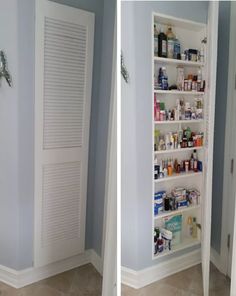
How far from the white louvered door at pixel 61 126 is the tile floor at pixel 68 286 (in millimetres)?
120

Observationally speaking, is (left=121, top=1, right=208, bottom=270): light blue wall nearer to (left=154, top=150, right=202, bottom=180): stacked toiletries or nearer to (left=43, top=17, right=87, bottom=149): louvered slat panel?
(left=154, top=150, right=202, bottom=180): stacked toiletries

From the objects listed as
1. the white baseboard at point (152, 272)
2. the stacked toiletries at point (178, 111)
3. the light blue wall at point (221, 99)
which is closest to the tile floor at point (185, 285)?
the white baseboard at point (152, 272)

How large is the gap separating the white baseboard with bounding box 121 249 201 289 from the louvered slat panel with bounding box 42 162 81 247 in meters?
0.75

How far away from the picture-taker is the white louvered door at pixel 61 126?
1372 millimetres

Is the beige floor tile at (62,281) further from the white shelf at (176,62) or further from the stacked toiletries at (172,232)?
the white shelf at (176,62)

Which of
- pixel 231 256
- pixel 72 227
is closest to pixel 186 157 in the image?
pixel 231 256

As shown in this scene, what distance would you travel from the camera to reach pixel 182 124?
84 cm

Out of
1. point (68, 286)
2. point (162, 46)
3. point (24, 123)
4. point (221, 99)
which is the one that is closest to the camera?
point (162, 46)

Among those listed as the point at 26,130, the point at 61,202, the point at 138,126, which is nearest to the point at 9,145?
the point at 26,130

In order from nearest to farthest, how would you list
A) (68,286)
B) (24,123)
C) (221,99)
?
(221,99)
(24,123)
(68,286)

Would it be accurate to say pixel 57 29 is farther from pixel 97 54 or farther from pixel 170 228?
pixel 170 228

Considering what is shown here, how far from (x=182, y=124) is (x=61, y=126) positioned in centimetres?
83

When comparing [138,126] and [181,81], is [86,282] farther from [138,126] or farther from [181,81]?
[181,81]

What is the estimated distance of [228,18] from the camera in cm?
91
